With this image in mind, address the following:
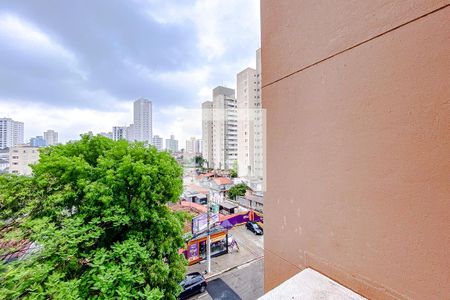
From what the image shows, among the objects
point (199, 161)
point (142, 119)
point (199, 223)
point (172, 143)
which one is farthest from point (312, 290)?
point (172, 143)

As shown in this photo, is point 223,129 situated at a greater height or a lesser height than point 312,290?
greater

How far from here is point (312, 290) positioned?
111 cm

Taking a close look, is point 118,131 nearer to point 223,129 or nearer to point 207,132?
point 207,132

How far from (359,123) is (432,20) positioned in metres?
0.45

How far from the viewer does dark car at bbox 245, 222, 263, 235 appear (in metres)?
14.6

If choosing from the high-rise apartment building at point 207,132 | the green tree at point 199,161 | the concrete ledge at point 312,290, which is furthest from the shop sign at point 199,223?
the green tree at point 199,161

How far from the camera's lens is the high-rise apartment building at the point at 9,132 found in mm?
45625

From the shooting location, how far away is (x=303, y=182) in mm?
1282

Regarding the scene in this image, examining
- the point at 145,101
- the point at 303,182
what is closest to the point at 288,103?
the point at 303,182

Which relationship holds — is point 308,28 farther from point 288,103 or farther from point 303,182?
point 303,182

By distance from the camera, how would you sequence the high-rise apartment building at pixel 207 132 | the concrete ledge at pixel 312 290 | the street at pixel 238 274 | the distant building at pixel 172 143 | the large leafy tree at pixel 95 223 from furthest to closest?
the distant building at pixel 172 143
the high-rise apartment building at pixel 207 132
the street at pixel 238 274
the large leafy tree at pixel 95 223
the concrete ledge at pixel 312 290

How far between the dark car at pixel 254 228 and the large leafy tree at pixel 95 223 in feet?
31.1

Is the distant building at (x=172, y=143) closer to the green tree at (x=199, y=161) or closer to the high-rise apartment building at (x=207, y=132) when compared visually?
the green tree at (x=199, y=161)

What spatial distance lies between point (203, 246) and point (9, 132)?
61.4 metres
